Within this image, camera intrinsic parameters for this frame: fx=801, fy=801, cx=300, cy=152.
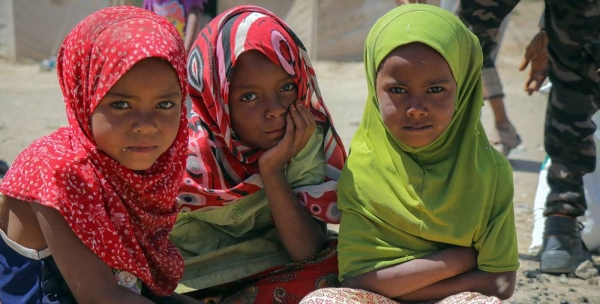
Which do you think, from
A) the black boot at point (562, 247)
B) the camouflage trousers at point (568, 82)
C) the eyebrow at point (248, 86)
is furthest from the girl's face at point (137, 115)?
the black boot at point (562, 247)

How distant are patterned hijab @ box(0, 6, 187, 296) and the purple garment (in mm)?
3847

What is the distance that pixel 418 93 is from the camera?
8.82 feet

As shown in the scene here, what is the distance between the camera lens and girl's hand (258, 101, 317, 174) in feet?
9.44

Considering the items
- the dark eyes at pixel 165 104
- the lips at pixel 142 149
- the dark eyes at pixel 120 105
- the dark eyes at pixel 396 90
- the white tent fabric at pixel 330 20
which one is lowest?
the white tent fabric at pixel 330 20

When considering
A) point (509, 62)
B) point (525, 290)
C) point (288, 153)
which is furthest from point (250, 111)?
point (509, 62)

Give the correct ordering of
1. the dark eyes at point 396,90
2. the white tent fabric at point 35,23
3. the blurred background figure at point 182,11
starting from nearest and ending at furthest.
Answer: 1. the dark eyes at point 396,90
2. the blurred background figure at point 182,11
3. the white tent fabric at point 35,23

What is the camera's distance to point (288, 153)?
2.89 m

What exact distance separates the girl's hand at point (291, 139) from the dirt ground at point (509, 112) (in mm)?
1334

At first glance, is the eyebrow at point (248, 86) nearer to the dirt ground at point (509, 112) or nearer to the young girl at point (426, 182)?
the young girl at point (426, 182)

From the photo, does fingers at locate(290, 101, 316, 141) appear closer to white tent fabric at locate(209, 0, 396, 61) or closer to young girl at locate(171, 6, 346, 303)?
young girl at locate(171, 6, 346, 303)

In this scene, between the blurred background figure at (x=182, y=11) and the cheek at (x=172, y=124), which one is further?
the blurred background figure at (x=182, y=11)

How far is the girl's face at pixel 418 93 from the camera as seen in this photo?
2672mm

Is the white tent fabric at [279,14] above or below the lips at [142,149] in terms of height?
below

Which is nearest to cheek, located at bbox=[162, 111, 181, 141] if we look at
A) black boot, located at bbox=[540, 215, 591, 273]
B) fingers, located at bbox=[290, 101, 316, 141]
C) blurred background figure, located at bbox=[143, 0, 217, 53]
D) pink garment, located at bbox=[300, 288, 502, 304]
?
fingers, located at bbox=[290, 101, 316, 141]
